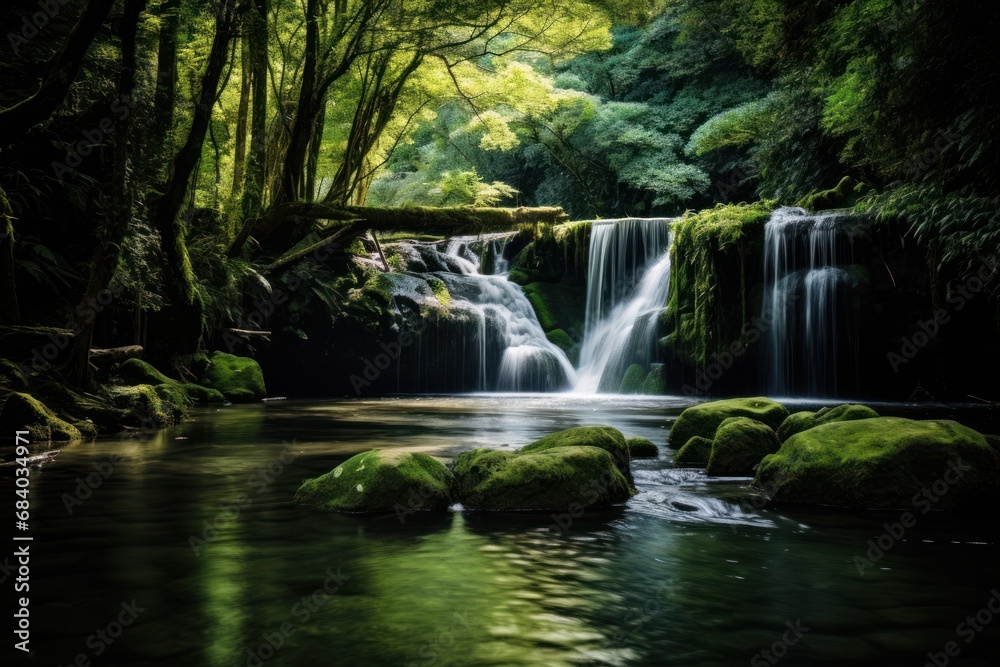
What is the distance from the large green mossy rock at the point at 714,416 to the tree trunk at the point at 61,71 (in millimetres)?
7309

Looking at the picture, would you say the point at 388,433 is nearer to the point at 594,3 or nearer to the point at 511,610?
the point at 511,610

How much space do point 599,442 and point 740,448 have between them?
1.54 metres

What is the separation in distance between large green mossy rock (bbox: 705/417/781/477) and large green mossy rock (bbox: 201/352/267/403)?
11.6 metres

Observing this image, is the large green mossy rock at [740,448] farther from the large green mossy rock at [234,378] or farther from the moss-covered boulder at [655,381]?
the large green mossy rock at [234,378]

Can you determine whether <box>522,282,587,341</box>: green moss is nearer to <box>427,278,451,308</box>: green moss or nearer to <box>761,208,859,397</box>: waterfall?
<box>427,278,451,308</box>: green moss

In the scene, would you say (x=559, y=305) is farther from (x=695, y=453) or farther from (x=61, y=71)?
(x=61, y=71)

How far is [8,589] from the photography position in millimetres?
3660

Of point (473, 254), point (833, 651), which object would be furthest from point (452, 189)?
point (833, 651)

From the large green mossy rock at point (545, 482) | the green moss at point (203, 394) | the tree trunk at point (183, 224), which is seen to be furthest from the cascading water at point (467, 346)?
the large green mossy rock at point (545, 482)

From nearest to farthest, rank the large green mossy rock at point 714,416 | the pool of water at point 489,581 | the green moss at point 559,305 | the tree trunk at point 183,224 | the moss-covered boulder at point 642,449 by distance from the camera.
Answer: the pool of water at point 489,581, the moss-covered boulder at point 642,449, the large green mossy rock at point 714,416, the tree trunk at point 183,224, the green moss at point 559,305

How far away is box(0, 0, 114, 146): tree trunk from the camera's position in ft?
22.4

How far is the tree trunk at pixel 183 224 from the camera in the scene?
37.4ft

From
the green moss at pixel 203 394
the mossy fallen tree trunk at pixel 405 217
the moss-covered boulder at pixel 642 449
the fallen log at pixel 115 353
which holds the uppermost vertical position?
the mossy fallen tree trunk at pixel 405 217

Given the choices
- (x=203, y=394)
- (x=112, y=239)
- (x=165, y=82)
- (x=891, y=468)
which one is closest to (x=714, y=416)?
(x=891, y=468)
